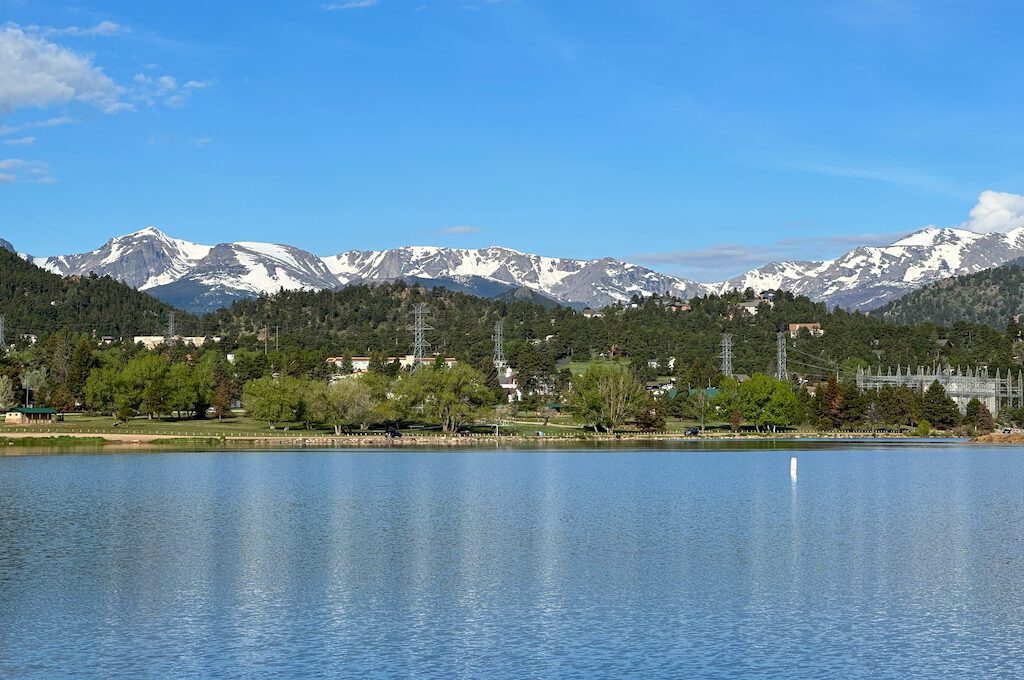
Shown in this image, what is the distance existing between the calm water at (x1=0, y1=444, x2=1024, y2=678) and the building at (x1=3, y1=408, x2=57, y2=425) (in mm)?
91309

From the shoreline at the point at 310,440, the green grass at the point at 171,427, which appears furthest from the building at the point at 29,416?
the shoreline at the point at 310,440

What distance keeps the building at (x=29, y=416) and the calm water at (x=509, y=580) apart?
9131 centimetres

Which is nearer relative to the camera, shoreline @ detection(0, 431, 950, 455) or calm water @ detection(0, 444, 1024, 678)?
calm water @ detection(0, 444, 1024, 678)

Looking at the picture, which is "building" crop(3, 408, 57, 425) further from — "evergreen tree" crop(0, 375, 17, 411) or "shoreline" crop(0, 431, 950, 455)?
"shoreline" crop(0, 431, 950, 455)

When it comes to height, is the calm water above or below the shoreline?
below

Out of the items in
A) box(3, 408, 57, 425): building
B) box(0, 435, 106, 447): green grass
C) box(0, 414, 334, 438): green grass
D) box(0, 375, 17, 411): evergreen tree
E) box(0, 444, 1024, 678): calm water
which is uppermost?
box(0, 375, 17, 411): evergreen tree

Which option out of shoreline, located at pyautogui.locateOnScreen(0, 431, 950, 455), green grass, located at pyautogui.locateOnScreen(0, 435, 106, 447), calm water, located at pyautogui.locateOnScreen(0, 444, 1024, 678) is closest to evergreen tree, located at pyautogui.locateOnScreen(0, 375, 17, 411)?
shoreline, located at pyautogui.locateOnScreen(0, 431, 950, 455)

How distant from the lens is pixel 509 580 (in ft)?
145

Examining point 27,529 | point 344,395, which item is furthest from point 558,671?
point 344,395

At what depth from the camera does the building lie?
6757 inches

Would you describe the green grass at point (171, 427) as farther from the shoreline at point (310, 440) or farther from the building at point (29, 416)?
the shoreline at point (310, 440)

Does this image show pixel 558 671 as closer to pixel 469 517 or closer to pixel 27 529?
pixel 469 517

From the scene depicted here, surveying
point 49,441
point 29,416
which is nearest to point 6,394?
point 29,416

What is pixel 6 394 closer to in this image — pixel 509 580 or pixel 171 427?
pixel 171 427
